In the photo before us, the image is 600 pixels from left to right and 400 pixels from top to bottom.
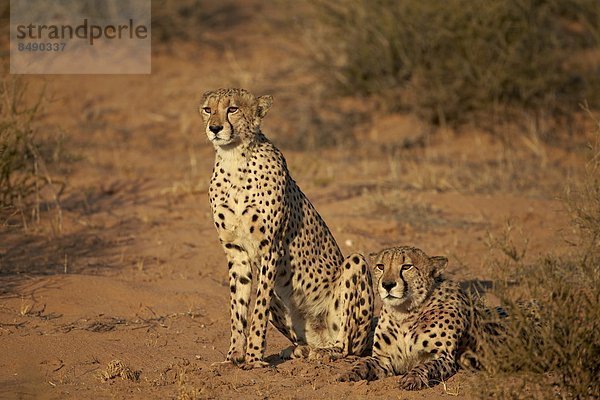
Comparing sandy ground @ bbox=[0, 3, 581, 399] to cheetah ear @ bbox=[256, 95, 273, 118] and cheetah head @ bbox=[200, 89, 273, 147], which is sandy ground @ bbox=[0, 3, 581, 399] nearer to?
cheetah head @ bbox=[200, 89, 273, 147]

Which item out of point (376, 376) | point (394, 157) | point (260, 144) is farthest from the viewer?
point (394, 157)

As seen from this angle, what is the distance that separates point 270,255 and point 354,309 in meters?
0.64

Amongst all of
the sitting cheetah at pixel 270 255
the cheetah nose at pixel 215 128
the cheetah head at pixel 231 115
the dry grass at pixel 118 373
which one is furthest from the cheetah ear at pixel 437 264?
the dry grass at pixel 118 373

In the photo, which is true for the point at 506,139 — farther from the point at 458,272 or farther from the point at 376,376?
the point at 376,376

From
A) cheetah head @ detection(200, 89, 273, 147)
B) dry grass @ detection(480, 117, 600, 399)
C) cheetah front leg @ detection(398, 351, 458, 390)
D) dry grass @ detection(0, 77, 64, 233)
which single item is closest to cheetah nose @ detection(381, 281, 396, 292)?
cheetah front leg @ detection(398, 351, 458, 390)

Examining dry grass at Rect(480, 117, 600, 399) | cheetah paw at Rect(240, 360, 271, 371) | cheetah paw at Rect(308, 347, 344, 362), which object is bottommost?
cheetah paw at Rect(240, 360, 271, 371)

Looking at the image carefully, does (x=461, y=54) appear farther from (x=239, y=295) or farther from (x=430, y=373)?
(x=430, y=373)

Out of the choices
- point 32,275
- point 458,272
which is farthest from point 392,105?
point 32,275

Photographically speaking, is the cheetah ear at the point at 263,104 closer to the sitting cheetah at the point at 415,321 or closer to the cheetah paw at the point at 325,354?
the sitting cheetah at the point at 415,321

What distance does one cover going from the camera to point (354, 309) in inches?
236

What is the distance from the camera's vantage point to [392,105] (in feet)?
42.3

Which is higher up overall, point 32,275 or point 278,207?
point 278,207

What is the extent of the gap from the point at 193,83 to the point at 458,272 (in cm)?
656

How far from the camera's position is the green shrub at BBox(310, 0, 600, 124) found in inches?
474
